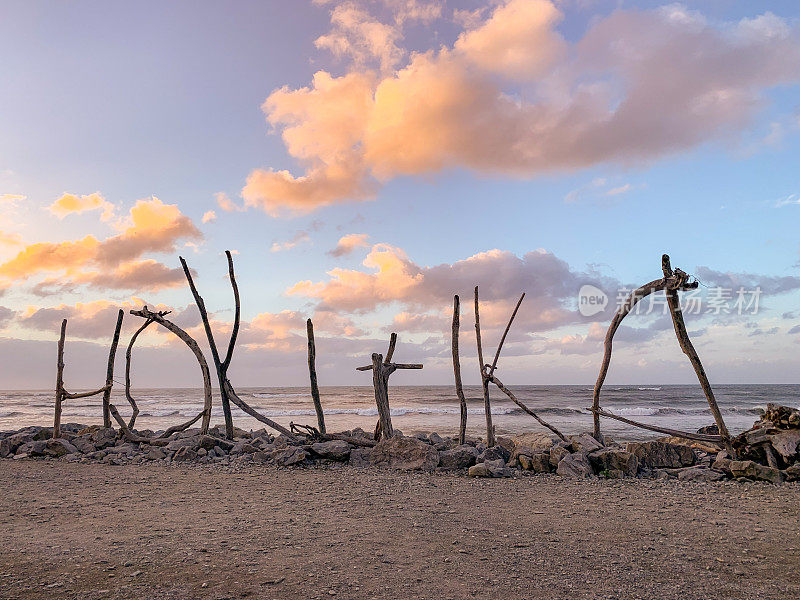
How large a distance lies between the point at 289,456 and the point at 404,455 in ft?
7.18

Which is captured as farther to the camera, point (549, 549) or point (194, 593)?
point (549, 549)

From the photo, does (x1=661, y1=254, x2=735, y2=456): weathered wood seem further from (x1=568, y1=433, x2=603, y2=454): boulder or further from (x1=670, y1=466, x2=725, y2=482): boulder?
(x1=568, y1=433, x2=603, y2=454): boulder

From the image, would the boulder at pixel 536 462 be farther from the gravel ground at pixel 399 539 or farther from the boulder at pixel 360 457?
the boulder at pixel 360 457

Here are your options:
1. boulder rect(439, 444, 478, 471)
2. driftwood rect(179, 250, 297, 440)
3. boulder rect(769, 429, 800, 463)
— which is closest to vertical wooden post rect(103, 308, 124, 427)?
driftwood rect(179, 250, 297, 440)

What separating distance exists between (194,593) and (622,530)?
4.36m

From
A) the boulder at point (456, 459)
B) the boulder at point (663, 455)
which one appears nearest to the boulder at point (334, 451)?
the boulder at point (456, 459)

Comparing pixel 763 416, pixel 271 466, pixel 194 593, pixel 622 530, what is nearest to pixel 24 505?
pixel 271 466

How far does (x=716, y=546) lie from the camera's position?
17.9 feet

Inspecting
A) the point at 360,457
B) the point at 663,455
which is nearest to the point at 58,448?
the point at 360,457

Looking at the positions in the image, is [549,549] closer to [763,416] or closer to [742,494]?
[742,494]

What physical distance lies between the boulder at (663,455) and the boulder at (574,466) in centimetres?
97

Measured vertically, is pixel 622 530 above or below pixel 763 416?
below

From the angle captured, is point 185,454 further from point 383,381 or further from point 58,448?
point 383,381

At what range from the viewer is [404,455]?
33.3 ft
